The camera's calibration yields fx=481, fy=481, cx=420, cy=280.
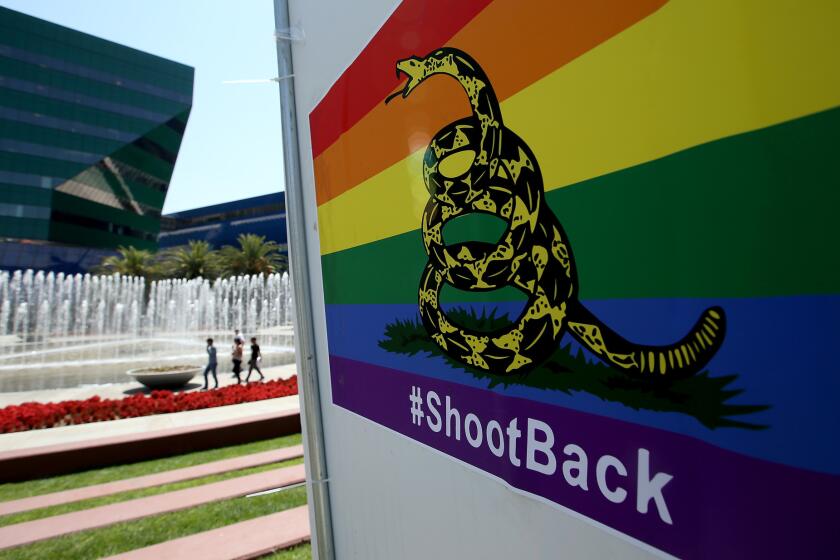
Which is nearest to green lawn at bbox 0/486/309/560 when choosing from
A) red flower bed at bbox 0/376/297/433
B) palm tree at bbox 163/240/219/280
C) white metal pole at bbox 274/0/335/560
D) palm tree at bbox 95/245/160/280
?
white metal pole at bbox 274/0/335/560

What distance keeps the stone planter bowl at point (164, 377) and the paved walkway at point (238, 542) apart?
27.3 feet

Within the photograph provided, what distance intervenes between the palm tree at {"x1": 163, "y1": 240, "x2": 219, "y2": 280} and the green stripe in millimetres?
40037

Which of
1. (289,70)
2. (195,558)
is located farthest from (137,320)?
(289,70)

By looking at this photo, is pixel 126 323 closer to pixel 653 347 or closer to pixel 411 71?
pixel 411 71

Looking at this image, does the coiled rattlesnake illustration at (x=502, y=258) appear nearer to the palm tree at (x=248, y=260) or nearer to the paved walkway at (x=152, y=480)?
the paved walkway at (x=152, y=480)

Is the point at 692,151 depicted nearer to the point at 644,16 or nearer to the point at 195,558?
the point at 644,16

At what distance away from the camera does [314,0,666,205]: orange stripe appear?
3.52 feet

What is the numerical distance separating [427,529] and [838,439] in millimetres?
1353

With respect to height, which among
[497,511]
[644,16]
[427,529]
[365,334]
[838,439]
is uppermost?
[644,16]

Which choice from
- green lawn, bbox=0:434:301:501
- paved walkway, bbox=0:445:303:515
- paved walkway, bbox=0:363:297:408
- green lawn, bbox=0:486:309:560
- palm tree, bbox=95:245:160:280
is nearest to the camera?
green lawn, bbox=0:486:309:560

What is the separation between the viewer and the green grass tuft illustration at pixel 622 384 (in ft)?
2.86

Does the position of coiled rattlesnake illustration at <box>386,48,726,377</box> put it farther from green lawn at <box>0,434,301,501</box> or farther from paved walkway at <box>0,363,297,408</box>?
paved walkway at <box>0,363,297,408</box>

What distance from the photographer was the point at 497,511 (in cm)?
141

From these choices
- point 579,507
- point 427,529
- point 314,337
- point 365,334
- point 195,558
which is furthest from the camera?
point 195,558
